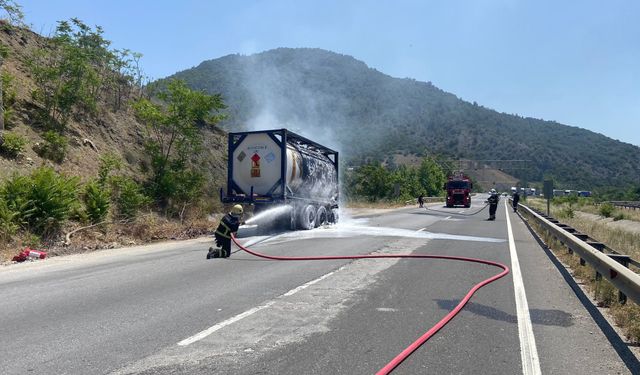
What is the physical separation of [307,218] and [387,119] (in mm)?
126104

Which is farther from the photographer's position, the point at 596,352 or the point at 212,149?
the point at 212,149

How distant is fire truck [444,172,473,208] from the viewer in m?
44.2

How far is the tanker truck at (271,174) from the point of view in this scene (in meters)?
16.7

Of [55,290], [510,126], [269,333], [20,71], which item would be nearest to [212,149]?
[20,71]

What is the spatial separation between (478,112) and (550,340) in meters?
174

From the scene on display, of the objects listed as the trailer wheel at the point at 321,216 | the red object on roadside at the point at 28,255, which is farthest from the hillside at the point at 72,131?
the trailer wheel at the point at 321,216

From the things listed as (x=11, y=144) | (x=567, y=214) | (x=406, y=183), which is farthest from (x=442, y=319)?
(x=406, y=183)

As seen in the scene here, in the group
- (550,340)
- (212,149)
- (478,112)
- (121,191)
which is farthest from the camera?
(478,112)

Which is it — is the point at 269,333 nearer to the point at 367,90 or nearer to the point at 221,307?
the point at 221,307

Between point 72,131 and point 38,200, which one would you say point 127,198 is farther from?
point 72,131

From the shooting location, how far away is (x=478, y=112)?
16875 cm

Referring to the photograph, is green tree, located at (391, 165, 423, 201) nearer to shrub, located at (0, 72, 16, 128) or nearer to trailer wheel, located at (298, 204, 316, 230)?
trailer wheel, located at (298, 204, 316, 230)

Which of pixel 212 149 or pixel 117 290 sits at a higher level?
pixel 212 149

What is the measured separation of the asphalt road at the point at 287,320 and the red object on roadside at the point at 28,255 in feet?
1.67
